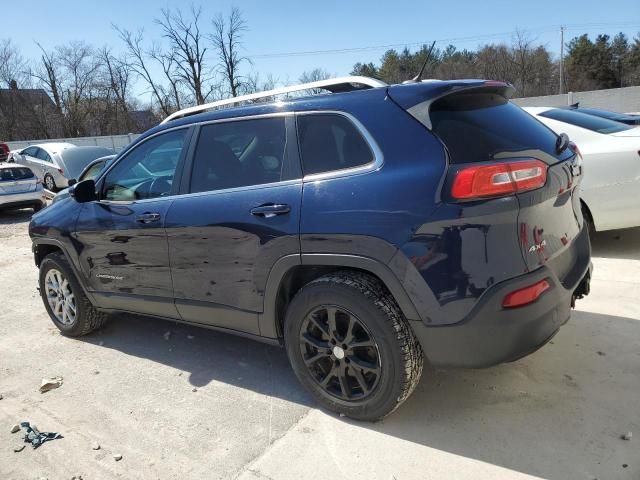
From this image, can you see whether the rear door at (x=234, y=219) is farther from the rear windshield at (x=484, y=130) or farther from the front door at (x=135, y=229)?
the rear windshield at (x=484, y=130)

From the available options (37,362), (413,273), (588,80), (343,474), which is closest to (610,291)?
(413,273)

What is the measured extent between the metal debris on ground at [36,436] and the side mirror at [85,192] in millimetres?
1748

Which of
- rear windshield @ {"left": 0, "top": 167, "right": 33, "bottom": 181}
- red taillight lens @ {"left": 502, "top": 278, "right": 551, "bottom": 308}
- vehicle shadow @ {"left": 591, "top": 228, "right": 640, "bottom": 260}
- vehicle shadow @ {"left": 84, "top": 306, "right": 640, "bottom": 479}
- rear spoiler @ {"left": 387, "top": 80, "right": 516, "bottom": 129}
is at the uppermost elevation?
rear spoiler @ {"left": 387, "top": 80, "right": 516, "bottom": 129}

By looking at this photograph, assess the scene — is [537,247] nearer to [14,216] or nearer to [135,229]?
[135,229]

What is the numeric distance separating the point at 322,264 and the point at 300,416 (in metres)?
0.97

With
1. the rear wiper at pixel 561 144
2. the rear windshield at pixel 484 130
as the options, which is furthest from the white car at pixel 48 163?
the rear wiper at pixel 561 144

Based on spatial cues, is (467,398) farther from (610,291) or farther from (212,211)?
(610,291)

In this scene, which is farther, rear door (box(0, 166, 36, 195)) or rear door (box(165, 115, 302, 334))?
rear door (box(0, 166, 36, 195))

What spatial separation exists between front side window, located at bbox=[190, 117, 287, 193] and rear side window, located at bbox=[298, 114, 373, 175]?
16 centimetres

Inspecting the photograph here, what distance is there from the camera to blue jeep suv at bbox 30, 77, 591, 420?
238 cm

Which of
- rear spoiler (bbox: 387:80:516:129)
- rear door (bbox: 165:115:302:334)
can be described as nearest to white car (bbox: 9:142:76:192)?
rear door (bbox: 165:115:302:334)

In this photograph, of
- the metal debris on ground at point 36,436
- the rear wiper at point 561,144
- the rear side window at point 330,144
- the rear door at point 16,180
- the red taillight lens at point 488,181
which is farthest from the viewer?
the rear door at point 16,180

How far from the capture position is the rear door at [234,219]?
9.58ft

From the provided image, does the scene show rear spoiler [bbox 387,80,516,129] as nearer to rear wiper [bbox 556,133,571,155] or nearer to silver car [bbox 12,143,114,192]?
rear wiper [bbox 556,133,571,155]
